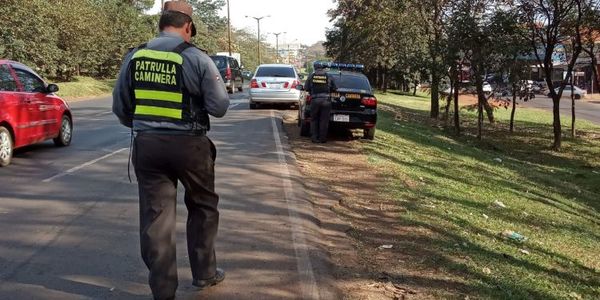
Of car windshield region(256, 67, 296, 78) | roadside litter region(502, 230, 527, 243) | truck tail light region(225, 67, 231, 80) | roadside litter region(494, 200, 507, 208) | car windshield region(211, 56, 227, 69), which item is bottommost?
roadside litter region(502, 230, 527, 243)

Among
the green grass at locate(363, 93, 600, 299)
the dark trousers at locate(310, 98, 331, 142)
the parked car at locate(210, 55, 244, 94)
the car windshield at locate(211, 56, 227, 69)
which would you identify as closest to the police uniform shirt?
the green grass at locate(363, 93, 600, 299)

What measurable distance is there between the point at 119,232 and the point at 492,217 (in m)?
4.91

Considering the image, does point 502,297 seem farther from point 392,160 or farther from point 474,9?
point 474,9

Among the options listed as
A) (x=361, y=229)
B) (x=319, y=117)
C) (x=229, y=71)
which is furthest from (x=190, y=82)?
(x=229, y=71)

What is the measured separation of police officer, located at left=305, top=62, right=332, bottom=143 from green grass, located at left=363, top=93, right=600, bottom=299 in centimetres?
107

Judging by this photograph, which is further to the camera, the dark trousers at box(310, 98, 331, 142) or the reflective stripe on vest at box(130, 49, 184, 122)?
the dark trousers at box(310, 98, 331, 142)

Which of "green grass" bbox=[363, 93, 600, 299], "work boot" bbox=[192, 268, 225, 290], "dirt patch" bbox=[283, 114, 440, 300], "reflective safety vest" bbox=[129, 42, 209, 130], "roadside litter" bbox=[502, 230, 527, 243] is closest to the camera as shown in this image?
"reflective safety vest" bbox=[129, 42, 209, 130]

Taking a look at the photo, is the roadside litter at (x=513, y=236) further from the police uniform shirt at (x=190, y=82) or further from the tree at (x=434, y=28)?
the tree at (x=434, y=28)

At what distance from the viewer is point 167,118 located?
3.62 meters

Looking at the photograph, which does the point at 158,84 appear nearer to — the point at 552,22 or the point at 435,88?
the point at 552,22

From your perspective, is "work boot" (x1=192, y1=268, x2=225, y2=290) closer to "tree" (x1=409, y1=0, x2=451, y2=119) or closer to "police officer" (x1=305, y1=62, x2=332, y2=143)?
"police officer" (x1=305, y1=62, x2=332, y2=143)

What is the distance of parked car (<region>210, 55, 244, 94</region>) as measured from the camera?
27.6 m

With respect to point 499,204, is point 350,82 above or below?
above

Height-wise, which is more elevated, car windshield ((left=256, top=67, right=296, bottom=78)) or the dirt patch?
car windshield ((left=256, top=67, right=296, bottom=78))
